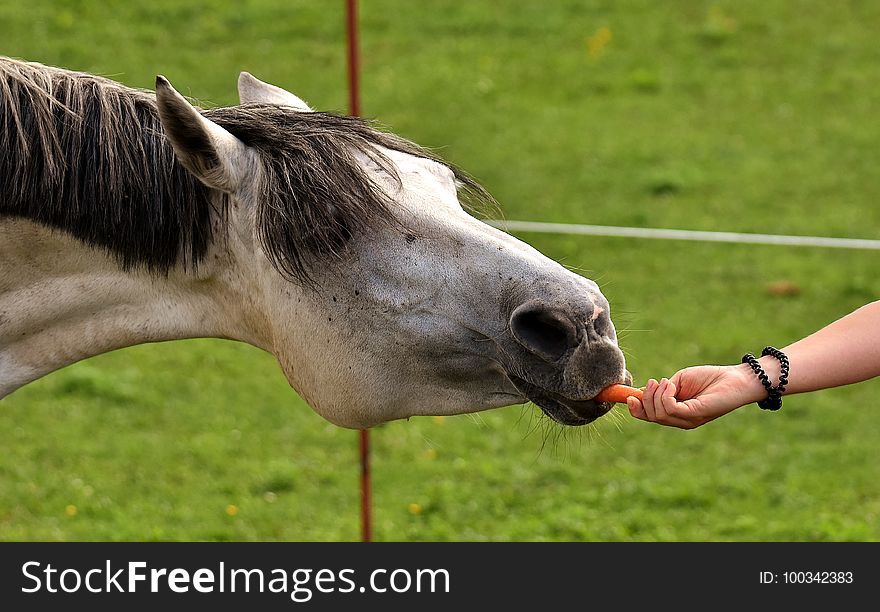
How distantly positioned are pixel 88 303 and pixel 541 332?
41.7 inches

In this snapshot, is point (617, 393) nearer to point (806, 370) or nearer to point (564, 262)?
point (806, 370)

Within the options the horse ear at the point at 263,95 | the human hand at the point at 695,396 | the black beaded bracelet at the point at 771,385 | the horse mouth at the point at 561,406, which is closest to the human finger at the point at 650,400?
the human hand at the point at 695,396

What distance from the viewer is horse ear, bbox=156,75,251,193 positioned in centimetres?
233

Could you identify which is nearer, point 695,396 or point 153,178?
point 695,396

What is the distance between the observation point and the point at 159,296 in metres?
2.67

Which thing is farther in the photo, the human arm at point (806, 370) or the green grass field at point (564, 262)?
the green grass field at point (564, 262)

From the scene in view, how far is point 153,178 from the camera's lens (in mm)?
2553

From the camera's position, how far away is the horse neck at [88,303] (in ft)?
8.61

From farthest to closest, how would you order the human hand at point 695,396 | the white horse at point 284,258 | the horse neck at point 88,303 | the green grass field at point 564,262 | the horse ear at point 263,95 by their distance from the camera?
the green grass field at point 564,262 → the horse ear at point 263,95 → the horse neck at point 88,303 → the white horse at point 284,258 → the human hand at point 695,396

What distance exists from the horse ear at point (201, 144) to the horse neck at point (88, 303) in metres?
0.19

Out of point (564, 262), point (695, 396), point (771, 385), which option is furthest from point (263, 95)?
point (564, 262)

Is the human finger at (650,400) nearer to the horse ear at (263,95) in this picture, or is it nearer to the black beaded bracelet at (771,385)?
the black beaded bracelet at (771,385)

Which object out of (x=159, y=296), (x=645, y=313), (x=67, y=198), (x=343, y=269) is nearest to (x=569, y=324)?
(x=343, y=269)

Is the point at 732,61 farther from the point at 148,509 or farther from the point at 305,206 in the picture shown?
the point at 305,206
